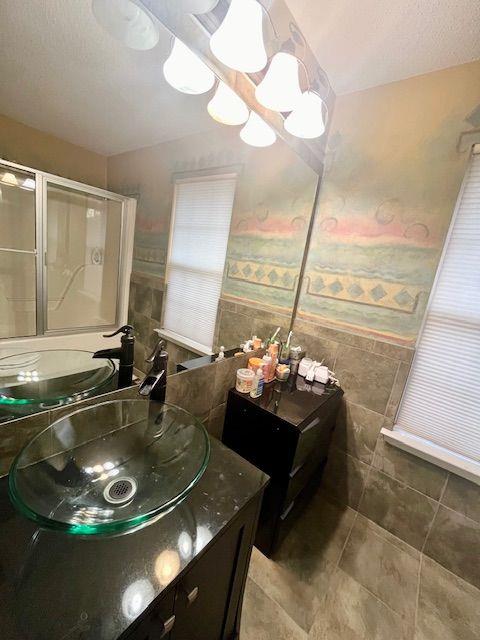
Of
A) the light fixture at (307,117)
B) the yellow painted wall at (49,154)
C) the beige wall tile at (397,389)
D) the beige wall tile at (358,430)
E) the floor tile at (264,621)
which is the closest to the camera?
the yellow painted wall at (49,154)

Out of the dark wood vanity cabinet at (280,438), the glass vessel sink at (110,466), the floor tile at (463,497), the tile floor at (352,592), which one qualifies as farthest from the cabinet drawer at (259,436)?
the floor tile at (463,497)

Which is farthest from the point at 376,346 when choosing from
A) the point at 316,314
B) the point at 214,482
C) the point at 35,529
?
the point at 35,529

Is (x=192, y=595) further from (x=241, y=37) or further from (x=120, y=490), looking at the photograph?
(x=241, y=37)

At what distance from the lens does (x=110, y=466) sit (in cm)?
77

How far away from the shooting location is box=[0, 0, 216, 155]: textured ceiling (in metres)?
0.55

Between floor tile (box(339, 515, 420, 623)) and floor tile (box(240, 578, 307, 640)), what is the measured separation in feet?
1.30

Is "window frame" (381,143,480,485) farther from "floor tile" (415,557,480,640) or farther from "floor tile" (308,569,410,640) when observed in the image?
"floor tile" (308,569,410,640)

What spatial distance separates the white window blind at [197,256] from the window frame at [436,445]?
107cm

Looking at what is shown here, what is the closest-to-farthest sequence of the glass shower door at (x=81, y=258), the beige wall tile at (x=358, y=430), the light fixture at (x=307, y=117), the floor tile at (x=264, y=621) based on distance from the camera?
the glass shower door at (x=81, y=258) → the floor tile at (x=264, y=621) → the light fixture at (x=307, y=117) → the beige wall tile at (x=358, y=430)

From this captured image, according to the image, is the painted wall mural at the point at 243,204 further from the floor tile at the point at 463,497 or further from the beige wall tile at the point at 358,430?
the floor tile at the point at 463,497

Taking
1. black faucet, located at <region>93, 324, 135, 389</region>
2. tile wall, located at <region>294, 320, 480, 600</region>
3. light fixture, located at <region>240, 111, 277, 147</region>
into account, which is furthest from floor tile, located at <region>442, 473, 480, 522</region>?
light fixture, located at <region>240, 111, 277, 147</region>

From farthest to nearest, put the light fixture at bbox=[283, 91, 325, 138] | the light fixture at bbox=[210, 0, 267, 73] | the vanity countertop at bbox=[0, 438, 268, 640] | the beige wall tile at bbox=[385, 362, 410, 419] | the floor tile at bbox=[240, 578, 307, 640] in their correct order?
the beige wall tile at bbox=[385, 362, 410, 419], the light fixture at bbox=[283, 91, 325, 138], the floor tile at bbox=[240, 578, 307, 640], the light fixture at bbox=[210, 0, 267, 73], the vanity countertop at bbox=[0, 438, 268, 640]

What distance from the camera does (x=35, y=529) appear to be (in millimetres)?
589

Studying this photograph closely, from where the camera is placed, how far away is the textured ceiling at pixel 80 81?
1.80 ft
